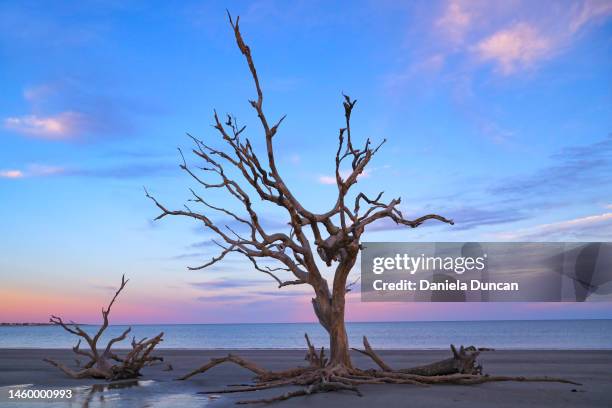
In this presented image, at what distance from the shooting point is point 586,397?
34.6 feet

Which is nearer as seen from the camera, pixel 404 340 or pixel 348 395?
pixel 348 395

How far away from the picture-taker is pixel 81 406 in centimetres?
1055

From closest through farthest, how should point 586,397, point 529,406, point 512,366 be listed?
point 529,406 → point 586,397 → point 512,366

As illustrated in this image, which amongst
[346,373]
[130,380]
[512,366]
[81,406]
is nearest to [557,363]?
[512,366]

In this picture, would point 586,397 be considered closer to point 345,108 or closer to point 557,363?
point 345,108

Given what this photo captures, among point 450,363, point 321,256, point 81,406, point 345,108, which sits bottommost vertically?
point 81,406

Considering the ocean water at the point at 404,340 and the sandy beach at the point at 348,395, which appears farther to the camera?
the ocean water at the point at 404,340

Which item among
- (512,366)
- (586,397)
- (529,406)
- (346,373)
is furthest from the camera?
(512,366)

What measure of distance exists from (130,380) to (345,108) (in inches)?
359

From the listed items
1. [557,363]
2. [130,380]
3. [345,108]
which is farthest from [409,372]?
[557,363]

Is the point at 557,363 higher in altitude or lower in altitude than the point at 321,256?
lower

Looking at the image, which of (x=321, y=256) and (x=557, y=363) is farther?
(x=557, y=363)

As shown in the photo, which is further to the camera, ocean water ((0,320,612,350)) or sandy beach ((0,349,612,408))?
ocean water ((0,320,612,350))

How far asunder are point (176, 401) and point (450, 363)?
17.7ft
